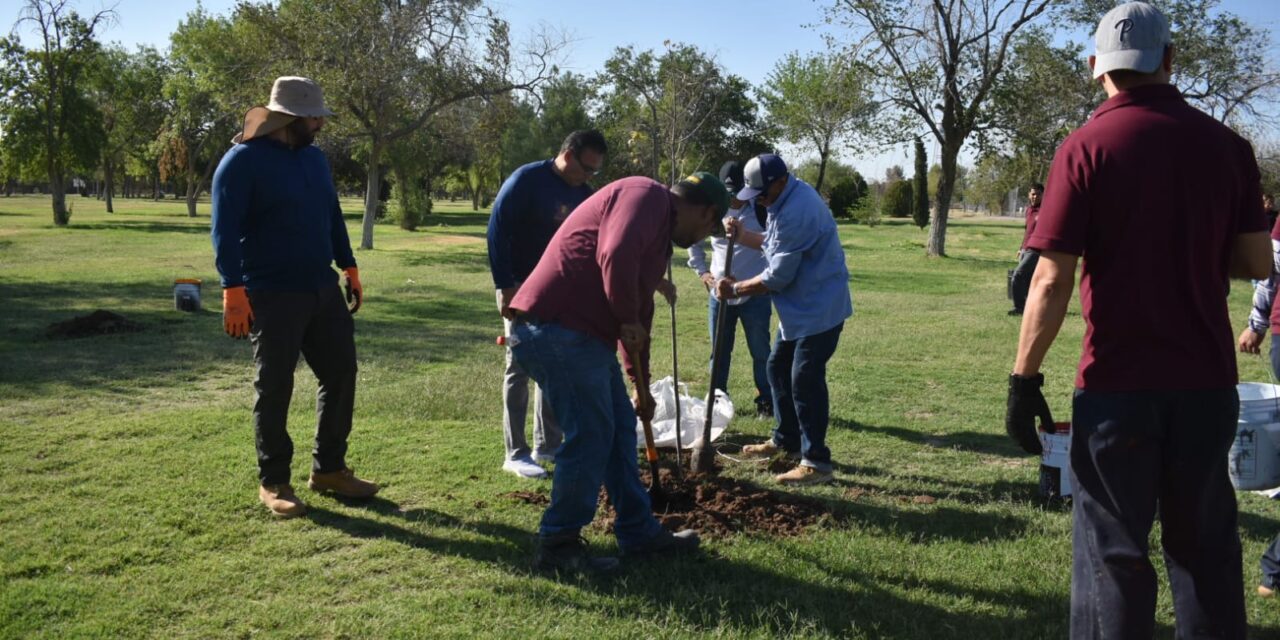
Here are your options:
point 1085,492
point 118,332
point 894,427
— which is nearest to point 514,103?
point 118,332

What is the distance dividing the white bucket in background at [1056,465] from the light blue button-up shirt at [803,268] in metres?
1.31

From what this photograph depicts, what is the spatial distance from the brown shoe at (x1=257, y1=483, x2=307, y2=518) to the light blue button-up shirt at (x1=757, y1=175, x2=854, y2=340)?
2.87 metres

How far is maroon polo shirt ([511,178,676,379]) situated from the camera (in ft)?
12.5

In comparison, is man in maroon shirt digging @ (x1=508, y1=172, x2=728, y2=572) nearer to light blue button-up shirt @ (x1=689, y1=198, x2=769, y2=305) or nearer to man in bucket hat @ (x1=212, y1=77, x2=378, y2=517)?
man in bucket hat @ (x1=212, y1=77, x2=378, y2=517)

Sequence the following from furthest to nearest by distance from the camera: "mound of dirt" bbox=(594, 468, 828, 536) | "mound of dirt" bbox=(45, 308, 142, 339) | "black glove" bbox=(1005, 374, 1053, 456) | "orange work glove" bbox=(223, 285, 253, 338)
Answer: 1. "mound of dirt" bbox=(45, 308, 142, 339)
2. "mound of dirt" bbox=(594, 468, 828, 536)
3. "orange work glove" bbox=(223, 285, 253, 338)
4. "black glove" bbox=(1005, 374, 1053, 456)

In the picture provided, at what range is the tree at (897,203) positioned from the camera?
2424 inches

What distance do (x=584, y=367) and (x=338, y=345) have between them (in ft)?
5.82

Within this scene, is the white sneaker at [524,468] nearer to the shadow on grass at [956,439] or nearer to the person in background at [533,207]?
the person in background at [533,207]

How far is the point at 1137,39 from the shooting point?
273cm

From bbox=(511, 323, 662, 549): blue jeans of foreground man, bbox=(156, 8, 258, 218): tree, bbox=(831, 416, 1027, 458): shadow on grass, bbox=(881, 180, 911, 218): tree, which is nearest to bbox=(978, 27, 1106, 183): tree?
bbox=(831, 416, 1027, 458): shadow on grass

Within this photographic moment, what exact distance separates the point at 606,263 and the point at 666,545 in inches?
56.2

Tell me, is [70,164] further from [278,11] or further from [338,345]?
[338,345]

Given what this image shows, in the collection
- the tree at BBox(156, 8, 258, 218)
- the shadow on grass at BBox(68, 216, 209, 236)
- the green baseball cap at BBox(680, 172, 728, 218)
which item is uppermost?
the tree at BBox(156, 8, 258, 218)

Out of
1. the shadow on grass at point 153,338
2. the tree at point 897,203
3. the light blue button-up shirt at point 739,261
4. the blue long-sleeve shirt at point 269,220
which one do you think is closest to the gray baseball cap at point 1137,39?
the blue long-sleeve shirt at point 269,220
